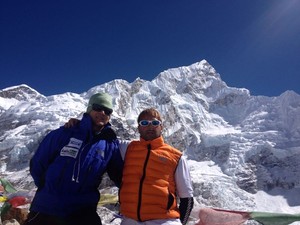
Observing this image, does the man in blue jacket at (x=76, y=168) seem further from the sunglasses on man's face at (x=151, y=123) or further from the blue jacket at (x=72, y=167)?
the sunglasses on man's face at (x=151, y=123)

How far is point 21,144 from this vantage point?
195000 mm

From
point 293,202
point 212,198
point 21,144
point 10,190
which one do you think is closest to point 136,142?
point 10,190

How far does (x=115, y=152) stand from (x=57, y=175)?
34.7 inches

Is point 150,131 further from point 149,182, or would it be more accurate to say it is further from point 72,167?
point 72,167

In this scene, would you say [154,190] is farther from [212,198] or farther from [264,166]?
[264,166]

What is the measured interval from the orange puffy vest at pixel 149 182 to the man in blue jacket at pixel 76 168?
0.29 metres

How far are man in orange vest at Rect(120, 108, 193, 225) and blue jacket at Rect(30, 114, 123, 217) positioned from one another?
0.29 m

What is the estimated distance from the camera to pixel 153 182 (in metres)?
5.41

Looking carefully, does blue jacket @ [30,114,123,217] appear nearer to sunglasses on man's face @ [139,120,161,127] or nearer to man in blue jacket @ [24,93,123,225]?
man in blue jacket @ [24,93,123,225]

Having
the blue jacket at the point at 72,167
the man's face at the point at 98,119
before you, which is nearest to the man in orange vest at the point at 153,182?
the blue jacket at the point at 72,167

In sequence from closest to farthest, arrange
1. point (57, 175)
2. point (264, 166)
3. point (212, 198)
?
point (57, 175) → point (212, 198) → point (264, 166)

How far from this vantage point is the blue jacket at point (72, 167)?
5.20 meters

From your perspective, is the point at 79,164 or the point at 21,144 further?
the point at 21,144

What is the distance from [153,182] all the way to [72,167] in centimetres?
99
